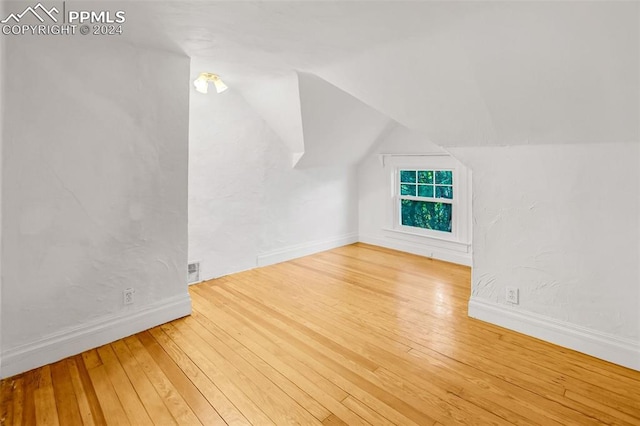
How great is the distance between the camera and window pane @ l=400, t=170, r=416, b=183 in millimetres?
4936

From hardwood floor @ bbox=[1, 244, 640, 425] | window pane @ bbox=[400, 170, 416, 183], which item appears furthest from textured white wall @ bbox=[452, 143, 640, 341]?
window pane @ bbox=[400, 170, 416, 183]

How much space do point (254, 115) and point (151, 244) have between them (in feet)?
6.76

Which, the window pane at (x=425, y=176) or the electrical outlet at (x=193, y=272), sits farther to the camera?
the window pane at (x=425, y=176)

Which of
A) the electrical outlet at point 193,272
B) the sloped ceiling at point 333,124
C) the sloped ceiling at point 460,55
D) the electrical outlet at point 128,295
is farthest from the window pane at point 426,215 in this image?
the electrical outlet at point 128,295

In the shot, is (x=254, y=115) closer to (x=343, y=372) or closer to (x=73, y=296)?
(x=73, y=296)

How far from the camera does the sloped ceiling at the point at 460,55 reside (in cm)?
175

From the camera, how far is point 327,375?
2047 millimetres

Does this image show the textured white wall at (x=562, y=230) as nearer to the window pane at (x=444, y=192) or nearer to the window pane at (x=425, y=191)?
the window pane at (x=444, y=192)

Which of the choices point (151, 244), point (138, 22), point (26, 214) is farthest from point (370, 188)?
point (26, 214)

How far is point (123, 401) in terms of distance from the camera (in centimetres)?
183

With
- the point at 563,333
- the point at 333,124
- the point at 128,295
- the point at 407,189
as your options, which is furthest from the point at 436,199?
the point at 128,295

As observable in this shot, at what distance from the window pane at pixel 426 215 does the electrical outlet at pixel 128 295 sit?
12.3 ft

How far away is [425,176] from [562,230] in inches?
98.9

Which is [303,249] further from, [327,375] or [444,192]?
[327,375]
